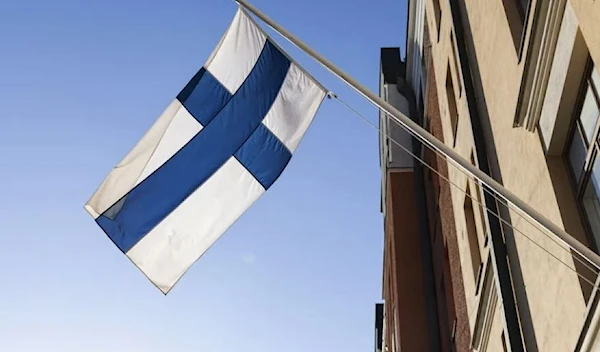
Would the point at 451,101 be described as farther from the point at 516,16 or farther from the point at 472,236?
the point at 516,16

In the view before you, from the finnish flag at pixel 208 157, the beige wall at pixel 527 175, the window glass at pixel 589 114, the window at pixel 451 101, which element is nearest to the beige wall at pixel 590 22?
the beige wall at pixel 527 175

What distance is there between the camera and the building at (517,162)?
7.08 m

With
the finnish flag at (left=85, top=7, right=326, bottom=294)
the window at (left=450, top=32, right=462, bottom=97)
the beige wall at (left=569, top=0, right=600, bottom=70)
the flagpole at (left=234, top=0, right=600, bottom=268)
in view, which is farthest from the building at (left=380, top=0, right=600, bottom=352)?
the finnish flag at (left=85, top=7, right=326, bottom=294)

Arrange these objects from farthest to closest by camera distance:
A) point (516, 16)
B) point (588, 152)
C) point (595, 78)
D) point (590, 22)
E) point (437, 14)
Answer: point (437, 14), point (516, 16), point (588, 152), point (595, 78), point (590, 22)

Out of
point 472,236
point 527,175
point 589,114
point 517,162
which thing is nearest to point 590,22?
point 589,114

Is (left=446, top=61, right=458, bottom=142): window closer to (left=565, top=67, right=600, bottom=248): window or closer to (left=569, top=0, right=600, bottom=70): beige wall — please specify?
(left=565, top=67, right=600, bottom=248): window

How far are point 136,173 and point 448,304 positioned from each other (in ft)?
34.6

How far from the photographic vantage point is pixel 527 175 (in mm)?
8602

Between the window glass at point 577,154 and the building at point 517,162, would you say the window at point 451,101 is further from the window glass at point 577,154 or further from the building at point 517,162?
the window glass at point 577,154

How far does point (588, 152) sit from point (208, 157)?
167 inches

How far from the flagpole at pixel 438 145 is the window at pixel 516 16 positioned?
302 centimetres

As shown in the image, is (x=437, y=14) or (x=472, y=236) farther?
(x=437, y=14)

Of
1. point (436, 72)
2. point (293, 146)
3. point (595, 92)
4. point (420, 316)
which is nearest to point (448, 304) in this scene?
point (420, 316)

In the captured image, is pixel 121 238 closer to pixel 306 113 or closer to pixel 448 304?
pixel 306 113
